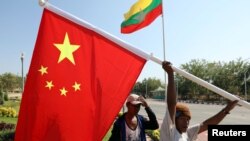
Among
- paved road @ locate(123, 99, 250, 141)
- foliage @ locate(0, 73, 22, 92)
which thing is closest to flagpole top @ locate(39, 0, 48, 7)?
paved road @ locate(123, 99, 250, 141)

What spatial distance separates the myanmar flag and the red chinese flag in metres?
0.33

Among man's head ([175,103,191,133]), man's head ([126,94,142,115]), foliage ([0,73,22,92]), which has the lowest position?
man's head ([175,103,191,133])

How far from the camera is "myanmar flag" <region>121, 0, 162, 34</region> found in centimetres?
358

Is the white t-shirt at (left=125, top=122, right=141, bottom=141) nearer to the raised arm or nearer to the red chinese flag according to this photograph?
the red chinese flag

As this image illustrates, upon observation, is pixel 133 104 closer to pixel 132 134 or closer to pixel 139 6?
pixel 132 134

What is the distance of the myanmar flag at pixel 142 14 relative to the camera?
3.58 m

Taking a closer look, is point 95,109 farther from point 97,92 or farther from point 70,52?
point 70,52

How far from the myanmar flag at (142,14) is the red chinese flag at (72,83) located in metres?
0.33

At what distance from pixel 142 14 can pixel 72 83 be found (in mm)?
997

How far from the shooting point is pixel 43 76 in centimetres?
331

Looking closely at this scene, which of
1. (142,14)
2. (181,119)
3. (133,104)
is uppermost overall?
(142,14)

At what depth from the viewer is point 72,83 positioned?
335 centimetres

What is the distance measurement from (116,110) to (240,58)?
5396 centimetres

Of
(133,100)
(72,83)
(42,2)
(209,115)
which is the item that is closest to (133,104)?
(133,100)
